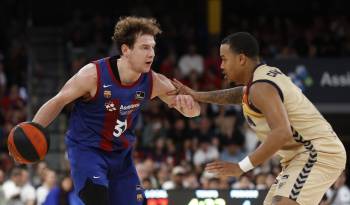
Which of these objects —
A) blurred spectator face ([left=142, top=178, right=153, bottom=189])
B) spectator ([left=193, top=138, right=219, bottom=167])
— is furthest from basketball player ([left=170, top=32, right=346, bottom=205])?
spectator ([left=193, top=138, right=219, bottom=167])

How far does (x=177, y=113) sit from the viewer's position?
1605cm

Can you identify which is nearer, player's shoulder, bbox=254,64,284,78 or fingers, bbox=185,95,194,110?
player's shoulder, bbox=254,64,284,78

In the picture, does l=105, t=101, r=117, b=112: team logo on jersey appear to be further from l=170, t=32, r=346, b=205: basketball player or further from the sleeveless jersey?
the sleeveless jersey

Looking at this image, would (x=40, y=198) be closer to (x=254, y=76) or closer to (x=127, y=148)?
(x=127, y=148)

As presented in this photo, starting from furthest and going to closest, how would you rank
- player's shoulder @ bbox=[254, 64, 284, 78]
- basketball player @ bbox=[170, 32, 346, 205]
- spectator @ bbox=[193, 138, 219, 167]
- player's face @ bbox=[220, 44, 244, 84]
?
spectator @ bbox=[193, 138, 219, 167]
player's face @ bbox=[220, 44, 244, 84]
player's shoulder @ bbox=[254, 64, 284, 78]
basketball player @ bbox=[170, 32, 346, 205]

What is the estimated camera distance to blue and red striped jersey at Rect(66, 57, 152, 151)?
22.6 feet

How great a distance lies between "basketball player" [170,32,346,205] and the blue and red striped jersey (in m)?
1.01

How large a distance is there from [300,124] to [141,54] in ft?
5.11

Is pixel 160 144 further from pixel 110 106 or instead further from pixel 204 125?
pixel 110 106

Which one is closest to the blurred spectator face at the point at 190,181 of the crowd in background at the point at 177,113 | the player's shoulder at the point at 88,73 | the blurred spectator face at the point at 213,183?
the crowd in background at the point at 177,113

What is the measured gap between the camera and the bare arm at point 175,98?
7.16m

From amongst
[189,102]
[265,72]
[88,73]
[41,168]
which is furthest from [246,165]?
[41,168]

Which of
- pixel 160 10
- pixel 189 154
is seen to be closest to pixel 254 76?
pixel 189 154

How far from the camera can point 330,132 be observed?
6254 mm
